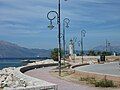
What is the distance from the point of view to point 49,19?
32.9 metres

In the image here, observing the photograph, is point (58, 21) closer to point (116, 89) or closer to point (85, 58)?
point (116, 89)

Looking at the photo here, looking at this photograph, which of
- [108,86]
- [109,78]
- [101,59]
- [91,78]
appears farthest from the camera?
[101,59]

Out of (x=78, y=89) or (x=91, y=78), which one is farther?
(x=91, y=78)

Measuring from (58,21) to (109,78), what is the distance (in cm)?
1100

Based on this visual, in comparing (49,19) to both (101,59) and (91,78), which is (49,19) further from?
(101,59)

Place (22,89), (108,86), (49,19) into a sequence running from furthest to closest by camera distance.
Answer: (49,19), (108,86), (22,89)

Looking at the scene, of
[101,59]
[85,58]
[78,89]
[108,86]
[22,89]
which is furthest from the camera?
[85,58]

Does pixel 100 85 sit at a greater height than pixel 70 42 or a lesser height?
lesser

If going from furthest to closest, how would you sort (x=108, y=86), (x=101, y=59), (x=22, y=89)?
(x=101, y=59) < (x=108, y=86) < (x=22, y=89)

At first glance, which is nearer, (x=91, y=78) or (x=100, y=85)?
(x=100, y=85)

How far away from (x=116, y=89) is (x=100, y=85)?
1.48m

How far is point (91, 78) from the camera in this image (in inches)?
1038

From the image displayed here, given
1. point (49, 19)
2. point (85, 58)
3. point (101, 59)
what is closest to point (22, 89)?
point (49, 19)

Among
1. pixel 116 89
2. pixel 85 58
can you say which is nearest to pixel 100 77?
pixel 116 89
